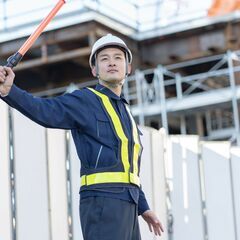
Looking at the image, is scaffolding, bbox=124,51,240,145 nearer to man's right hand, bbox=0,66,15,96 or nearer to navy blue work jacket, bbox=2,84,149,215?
navy blue work jacket, bbox=2,84,149,215

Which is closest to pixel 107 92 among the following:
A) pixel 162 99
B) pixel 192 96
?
pixel 162 99

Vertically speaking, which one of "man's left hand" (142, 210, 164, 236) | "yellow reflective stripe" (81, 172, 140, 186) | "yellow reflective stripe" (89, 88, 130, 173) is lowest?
"man's left hand" (142, 210, 164, 236)

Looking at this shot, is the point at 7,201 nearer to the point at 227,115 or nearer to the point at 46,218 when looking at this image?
the point at 46,218

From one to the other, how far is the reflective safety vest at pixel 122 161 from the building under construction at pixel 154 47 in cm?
1013

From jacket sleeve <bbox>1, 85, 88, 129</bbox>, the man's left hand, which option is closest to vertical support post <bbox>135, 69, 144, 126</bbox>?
the man's left hand

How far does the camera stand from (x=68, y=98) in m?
2.97

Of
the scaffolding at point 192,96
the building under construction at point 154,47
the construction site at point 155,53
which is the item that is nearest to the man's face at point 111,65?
the construction site at point 155,53

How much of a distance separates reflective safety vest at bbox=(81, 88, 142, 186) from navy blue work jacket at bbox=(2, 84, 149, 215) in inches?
1.0

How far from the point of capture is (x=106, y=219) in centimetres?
285

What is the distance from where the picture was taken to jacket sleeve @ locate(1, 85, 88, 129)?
2711mm

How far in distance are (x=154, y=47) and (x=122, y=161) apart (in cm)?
1223

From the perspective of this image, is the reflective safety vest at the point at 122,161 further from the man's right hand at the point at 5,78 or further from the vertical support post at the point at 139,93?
the vertical support post at the point at 139,93

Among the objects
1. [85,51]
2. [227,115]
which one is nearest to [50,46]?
[85,51]

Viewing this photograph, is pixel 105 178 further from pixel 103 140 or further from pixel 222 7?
pixel 222 7
